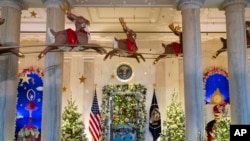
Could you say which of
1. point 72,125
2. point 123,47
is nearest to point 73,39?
Answer: point 123,47

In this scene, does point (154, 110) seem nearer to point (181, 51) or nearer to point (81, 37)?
point (181, 51)

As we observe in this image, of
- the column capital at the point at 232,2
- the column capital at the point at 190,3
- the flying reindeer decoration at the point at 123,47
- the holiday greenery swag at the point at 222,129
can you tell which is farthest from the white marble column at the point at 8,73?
the holiday greenery swag at the point at 222,129

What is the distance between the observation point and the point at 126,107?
1370 cm

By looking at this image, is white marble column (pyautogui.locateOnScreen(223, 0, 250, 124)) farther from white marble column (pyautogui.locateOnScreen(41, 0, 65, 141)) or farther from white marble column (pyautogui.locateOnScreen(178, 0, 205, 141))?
white marble column (pyautogui.locateOnScreen(41, 0, 65, 141))

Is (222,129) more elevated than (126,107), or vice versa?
(126,107)

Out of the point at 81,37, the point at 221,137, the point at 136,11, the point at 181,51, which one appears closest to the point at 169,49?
the point at 181,51

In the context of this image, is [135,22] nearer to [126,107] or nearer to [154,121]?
[126,107]

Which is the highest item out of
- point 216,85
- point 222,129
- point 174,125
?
point 216,85

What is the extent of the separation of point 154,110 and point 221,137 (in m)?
2.66

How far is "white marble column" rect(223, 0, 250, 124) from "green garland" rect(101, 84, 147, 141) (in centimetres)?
527

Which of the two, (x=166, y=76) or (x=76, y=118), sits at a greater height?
(x=166, y=76)

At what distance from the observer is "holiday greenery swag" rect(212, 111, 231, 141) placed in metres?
12.5

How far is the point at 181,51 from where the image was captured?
8820mm

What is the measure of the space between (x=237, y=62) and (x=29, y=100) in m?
8.34
